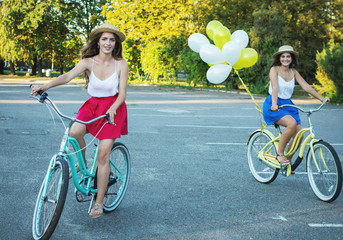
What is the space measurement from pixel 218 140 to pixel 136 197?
4.42 m

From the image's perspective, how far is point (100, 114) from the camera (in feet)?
13.5

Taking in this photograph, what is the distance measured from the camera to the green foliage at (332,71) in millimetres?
20016

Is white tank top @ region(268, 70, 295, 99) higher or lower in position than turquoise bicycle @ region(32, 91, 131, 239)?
higher

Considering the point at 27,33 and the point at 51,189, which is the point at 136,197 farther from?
the point at 27,33

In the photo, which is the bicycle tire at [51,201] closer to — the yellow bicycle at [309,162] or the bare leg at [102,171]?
the bare leg at [102,171]

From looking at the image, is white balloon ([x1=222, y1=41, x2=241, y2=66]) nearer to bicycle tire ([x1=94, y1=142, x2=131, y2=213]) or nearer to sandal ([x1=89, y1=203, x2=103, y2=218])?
bicycle tire ([x1=94, y1=142, x2=131, y2=213])

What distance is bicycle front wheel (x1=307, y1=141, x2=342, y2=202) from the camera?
4.85m

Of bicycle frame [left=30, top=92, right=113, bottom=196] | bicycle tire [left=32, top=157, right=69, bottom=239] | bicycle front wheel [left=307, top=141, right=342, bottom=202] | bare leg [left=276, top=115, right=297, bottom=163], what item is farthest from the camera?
bare leg [left=276, top=115, right=297, bottom=163]

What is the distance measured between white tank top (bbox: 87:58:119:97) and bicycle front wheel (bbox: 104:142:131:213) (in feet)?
1.96

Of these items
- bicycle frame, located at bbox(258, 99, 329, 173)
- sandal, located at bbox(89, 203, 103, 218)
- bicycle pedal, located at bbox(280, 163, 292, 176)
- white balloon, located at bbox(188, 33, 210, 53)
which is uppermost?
white balloon, located at bbox(188, 33, 210, 53)

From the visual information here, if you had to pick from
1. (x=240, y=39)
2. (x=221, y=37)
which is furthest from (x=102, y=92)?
(x=240, y=39)

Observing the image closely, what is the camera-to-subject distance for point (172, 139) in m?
9.17

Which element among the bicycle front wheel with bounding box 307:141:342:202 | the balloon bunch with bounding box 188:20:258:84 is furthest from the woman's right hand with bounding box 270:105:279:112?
the balloon bunch with bounding box 188:20:258:84

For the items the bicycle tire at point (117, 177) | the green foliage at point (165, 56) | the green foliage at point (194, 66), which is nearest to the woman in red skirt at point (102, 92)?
the bicycle tire at point (117, 177)
